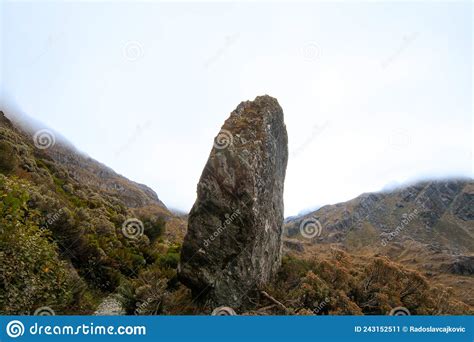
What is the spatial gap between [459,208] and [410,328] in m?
180

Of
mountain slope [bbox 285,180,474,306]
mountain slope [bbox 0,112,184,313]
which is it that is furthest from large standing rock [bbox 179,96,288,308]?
mountain slope [bbox 285,180,474,306]

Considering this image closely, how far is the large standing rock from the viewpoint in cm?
1157

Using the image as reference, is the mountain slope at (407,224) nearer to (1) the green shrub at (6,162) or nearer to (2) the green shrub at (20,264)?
(1) the green shrub at (6,162)

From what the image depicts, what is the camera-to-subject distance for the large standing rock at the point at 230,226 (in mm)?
11570

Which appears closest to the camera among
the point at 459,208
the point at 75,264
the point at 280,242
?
the point at 75,264

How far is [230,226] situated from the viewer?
→ 39.0ft

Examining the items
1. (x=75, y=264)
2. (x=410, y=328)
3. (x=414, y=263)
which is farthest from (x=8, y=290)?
(x=414, y=263)

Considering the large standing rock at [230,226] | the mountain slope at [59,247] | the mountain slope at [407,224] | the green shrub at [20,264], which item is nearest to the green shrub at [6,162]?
the mountain slope at [59,247]

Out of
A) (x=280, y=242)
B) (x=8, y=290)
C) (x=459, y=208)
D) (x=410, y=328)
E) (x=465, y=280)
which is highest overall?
(x=459, y=208)

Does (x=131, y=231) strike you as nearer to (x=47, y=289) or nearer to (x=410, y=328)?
(x=47, y=289)

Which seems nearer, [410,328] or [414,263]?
[410,328]

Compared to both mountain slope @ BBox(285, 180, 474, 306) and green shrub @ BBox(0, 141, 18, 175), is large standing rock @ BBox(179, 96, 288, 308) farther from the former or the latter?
mountain slope @ BBox(285, 180, 474, 306)

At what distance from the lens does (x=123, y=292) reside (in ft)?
35.3

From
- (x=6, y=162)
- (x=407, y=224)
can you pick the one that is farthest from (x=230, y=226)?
(x=407, y=224)
